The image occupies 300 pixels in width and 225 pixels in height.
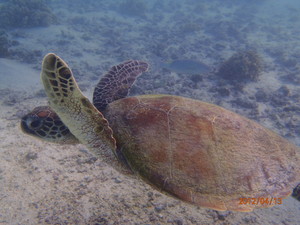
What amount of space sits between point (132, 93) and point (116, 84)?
325 centimetres

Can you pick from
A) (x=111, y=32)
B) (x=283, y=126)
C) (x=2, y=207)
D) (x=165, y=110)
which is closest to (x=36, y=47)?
(x=111, y=32)

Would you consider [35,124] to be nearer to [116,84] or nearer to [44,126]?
[44,126]

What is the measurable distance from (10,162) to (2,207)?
91cm

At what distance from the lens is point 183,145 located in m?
2.08

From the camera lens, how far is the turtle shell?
2.01 meters

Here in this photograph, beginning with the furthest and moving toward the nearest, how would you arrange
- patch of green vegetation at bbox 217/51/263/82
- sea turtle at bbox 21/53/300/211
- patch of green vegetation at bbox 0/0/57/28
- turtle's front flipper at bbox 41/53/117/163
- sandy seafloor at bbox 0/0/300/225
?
patch of green vegetation at bbox 0/0/57/28 < patch of green vegetation at bbox 217/51/263/82 < sandy seafloor at bbox 0/0/300/225 < sea turtle at bbox 21/53/300/211 < turtle's front flipper at bbox 41/53/117/163

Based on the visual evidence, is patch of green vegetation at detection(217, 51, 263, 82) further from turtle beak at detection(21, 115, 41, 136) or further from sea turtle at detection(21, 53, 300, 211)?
turtle beak at detection(21, 115, 41, 136)

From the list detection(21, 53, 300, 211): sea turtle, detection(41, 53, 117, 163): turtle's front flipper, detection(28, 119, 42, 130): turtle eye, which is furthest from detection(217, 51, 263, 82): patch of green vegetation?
detection(28, 119, 42, 130): turtle eye

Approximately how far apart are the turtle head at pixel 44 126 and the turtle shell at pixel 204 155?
2.29ft

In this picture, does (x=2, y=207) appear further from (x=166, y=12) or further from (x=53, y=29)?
(x=166, y=12)

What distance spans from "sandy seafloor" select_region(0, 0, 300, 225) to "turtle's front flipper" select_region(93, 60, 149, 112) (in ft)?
3.94

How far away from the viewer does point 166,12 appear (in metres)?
21.9

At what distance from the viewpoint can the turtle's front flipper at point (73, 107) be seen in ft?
6.02
